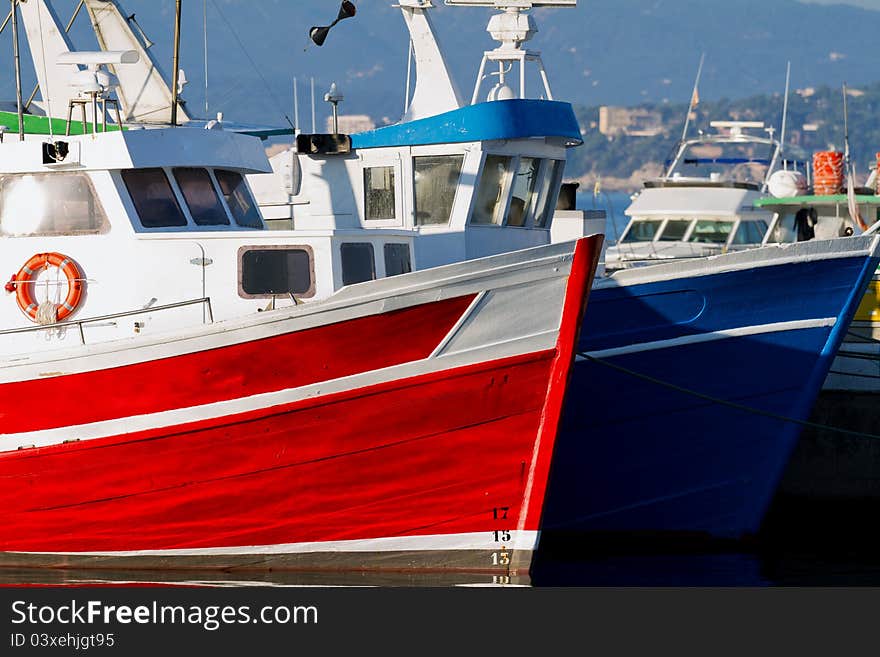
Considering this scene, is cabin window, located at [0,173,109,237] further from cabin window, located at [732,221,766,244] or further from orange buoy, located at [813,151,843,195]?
cabin window, located at [732,221,766,244]

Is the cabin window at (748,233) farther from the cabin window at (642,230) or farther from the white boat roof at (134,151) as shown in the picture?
the white boat roof at (134,151)

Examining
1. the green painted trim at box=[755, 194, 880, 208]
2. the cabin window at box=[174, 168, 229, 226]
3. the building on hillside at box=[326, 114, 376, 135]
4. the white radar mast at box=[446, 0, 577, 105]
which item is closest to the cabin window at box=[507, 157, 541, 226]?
the white radar mast at box=[446, 0, 577, 105]

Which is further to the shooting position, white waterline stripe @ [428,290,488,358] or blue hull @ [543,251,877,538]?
blue hull @ [543,251,877,538]

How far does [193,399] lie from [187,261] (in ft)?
4.28

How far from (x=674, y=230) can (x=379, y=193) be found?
13687 mm

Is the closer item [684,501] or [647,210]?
[684,501]

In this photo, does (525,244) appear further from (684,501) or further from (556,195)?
(684,501)

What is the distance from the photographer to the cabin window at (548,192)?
1669 cm

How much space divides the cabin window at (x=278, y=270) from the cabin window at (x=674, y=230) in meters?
16.9

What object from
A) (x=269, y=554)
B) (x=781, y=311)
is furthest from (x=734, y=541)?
(x=269, y=554)

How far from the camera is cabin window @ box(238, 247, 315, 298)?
A: 43.2 feet

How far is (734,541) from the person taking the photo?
1591cm

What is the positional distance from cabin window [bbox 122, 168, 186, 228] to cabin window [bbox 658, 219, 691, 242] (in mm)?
16799

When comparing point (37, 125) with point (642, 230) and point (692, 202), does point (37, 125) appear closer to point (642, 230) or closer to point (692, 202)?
point (642, 230)
